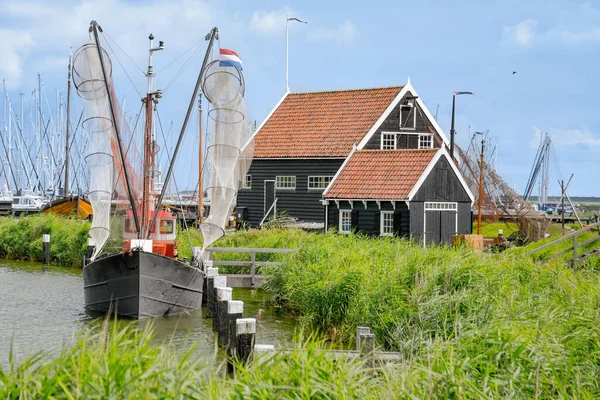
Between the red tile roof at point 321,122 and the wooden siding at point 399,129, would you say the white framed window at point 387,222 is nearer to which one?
the red tile roof at point 321,122

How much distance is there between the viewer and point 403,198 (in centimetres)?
3042

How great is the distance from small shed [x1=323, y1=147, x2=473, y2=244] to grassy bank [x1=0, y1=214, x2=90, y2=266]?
10452 millimetres

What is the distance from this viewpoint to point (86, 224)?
33.5m

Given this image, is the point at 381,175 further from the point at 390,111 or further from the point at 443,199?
the point at 390,111

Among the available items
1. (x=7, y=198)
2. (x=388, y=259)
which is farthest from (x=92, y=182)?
(x=7, y=198)

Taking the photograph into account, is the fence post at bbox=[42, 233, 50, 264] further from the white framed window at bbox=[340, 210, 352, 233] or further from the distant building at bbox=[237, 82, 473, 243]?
the white framed window at bbox=[340, 210, 352, 233]

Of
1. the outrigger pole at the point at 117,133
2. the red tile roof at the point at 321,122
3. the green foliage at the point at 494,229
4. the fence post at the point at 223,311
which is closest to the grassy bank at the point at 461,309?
the fence post at the point at 223,311

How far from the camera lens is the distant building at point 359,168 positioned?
103 feet

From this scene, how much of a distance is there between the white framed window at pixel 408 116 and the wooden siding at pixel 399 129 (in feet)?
0.53

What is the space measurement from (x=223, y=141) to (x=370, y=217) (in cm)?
1282

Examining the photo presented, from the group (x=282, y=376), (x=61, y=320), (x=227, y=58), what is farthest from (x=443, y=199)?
(x=282, y=376)

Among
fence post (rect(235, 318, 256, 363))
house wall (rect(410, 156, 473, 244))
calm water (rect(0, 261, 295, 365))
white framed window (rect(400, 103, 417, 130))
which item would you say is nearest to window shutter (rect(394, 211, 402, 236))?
house wall (rect(410, 156, 473, 244))

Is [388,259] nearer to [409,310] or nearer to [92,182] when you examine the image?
[409,310]

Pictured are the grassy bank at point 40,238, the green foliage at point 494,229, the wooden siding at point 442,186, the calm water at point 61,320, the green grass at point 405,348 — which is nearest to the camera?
the green grass at point 405,348
